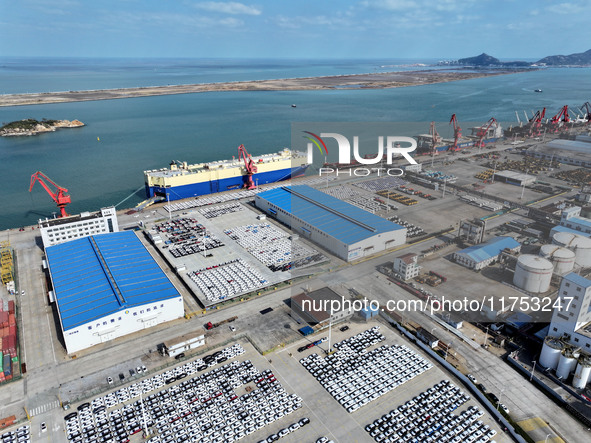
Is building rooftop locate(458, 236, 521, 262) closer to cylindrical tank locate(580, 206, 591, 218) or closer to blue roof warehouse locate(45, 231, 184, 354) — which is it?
cylindrical tank locate(580, 206, 591, 218)

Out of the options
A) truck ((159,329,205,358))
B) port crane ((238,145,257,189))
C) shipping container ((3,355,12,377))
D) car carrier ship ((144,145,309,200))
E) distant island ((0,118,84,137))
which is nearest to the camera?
shipping container ((3,355,12,377))

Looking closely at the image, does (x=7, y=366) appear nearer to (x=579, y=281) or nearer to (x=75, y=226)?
(x=75, y=226)

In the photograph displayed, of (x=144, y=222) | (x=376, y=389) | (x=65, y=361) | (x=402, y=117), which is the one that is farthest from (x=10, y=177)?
(x=402, y=117)

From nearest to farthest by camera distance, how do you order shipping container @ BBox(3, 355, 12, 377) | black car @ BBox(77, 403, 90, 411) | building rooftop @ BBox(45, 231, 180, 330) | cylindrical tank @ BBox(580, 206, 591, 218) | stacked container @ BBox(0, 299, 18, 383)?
1. black car @ BBox(77, 403, 90, 411)
2. shipping container @ BBox(3, 355, 12, 377)
3. stacked container @ BBox(0, 299, 18, 383)
4. building rooftop @ BBox(45, 231, 180, 330)
5. cylindrical tank @ BBox(580, 206, 591, 218)

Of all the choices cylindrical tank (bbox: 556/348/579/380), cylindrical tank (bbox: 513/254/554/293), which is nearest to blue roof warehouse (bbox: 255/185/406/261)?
cylindrical tank (bbox: 513/254/554/293)

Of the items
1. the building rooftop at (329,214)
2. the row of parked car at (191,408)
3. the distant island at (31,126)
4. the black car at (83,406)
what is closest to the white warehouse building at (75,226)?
the building rooftop at (329,214)

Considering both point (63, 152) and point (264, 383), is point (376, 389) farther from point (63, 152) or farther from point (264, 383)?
point (63, 152)

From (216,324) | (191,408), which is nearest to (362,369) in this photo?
(191,408)
